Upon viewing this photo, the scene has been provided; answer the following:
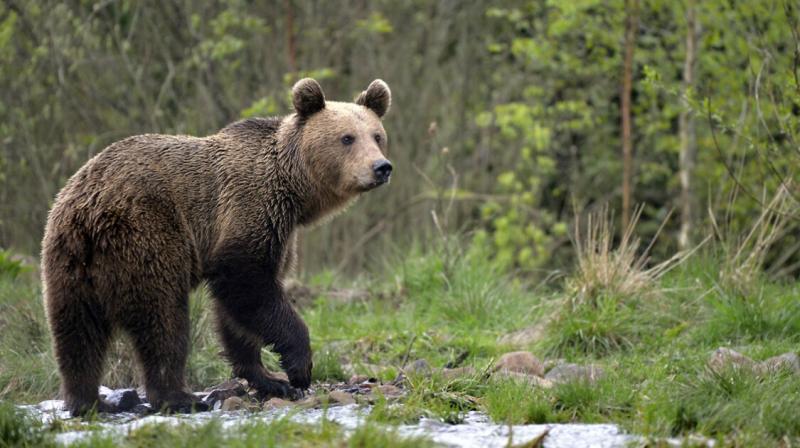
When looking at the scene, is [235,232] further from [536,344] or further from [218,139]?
[536,344]

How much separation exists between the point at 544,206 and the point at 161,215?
39.9 ft

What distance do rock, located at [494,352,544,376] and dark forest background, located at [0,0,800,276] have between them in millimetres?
3111

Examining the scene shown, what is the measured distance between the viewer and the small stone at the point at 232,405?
6133 mm

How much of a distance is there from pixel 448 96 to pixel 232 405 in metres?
10.4

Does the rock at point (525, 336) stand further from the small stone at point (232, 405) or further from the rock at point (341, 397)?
the small stone at point (232, 405)

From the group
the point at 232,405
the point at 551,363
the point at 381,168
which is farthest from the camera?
the point at 551,363

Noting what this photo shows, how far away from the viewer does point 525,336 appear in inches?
340

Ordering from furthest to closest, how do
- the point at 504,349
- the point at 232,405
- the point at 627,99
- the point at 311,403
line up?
1. the point at 627,99
2. the point at 504,349
3. the point at 232,405
4. the point at 311,403

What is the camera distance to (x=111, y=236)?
19.9ft

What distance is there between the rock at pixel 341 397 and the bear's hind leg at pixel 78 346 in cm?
133

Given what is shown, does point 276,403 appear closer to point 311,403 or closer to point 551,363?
point 311,403

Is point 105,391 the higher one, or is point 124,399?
point 124,399

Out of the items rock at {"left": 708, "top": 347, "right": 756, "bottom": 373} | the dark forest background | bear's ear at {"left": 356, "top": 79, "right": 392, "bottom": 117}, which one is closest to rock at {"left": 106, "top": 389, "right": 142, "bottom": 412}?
bear's ear at {"left": 356, "top": 79, "right": 392, "bottom": 117}

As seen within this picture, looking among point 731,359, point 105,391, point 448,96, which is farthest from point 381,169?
point 448,96
